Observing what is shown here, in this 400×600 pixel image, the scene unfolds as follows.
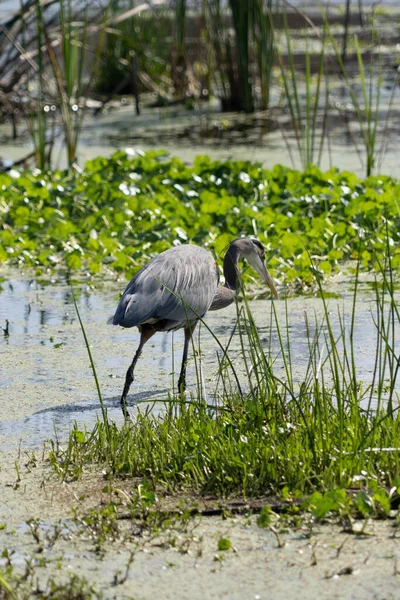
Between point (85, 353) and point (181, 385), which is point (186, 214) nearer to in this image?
point (85, 353)

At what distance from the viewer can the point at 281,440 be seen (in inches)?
123

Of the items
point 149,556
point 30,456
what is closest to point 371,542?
point 149,556

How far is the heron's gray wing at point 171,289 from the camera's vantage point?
3.91 metres

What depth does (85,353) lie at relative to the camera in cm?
463

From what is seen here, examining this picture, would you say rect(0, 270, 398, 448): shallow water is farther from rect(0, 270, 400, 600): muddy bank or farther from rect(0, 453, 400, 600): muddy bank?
rect(0, 453, 400, 600): muddy bank

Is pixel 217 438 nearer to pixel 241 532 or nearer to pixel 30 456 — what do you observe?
pixel 241 532

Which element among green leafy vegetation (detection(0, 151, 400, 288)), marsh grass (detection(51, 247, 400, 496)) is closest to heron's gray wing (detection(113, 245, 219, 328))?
marsh grass (detection(51, 247, 400, 496))

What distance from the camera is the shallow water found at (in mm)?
3951

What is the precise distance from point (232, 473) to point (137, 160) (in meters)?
4.88

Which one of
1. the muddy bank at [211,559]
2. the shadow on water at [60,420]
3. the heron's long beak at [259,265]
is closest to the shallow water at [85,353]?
the shadow on water at [60,420]

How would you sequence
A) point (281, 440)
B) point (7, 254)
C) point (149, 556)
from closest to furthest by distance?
point (149, 556)
point (281, 440)
point (7, 254)

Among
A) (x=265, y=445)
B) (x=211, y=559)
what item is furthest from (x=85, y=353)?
(x=211, y=559)

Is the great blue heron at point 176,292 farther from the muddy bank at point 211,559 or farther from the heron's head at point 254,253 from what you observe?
the muddy bank at point 211,559

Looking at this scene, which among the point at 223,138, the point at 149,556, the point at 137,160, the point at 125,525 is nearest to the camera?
the point at 149,556
